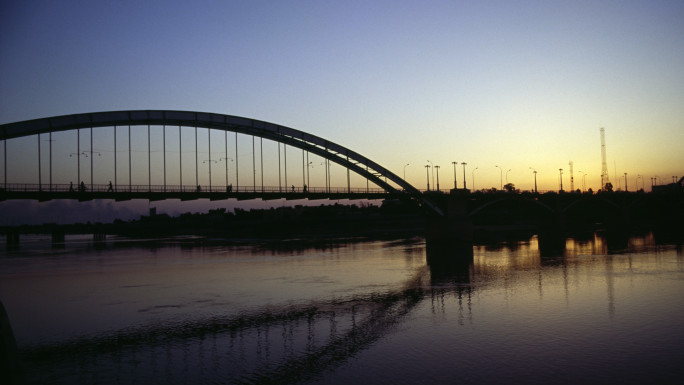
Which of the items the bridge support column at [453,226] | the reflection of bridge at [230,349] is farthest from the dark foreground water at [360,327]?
the bridge support column at [453,226]

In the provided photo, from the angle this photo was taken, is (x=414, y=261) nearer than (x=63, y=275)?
No

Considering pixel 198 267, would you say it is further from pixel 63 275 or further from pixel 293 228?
pixel 293 228

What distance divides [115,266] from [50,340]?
28479mm

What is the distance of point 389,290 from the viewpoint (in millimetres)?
26062

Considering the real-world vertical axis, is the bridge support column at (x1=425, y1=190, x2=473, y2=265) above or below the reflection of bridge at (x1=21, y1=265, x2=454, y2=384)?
above

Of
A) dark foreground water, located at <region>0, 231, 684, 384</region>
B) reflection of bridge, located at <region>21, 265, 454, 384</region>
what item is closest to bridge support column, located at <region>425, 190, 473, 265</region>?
dark foreground water, located at <region>0, 231, 684, 384</region>

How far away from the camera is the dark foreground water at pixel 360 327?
502 inches

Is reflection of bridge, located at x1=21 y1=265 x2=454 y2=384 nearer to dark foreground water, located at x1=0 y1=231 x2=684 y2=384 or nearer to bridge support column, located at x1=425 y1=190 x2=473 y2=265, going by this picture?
dark foreground water, located at x1=0 y1=231 x2=684 y2=384

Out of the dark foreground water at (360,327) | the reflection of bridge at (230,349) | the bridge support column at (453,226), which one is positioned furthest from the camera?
the bridge support column at (453,226)

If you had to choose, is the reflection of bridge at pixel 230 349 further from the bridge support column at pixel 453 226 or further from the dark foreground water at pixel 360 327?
the bridge support column at pixel 453 226

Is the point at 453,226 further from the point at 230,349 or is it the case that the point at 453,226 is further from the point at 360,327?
the point at 230,349

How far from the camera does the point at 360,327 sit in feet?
57.6

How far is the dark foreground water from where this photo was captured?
12750 millimetres

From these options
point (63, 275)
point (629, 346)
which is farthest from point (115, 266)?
point (629, 346)
